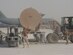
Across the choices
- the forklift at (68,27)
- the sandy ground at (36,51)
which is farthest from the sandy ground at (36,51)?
the forklift at (68,27)

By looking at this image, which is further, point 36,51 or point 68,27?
point 68,27

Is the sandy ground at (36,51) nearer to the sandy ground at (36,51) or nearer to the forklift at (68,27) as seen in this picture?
the sandy ground at (36,51)

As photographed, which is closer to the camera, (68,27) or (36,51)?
(36,51)

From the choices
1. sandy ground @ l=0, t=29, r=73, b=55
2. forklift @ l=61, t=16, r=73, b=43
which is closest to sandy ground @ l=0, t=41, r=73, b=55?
sandy ground @ l=0, t=29, r=73, b=55

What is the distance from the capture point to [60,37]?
30.5m

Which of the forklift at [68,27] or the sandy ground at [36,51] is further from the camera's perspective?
the forklift at [68,27]

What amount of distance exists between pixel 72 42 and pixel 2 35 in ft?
23.4

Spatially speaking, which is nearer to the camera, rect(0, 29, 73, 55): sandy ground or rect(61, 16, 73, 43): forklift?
rect(0, 29, 73, 55): sandy ground

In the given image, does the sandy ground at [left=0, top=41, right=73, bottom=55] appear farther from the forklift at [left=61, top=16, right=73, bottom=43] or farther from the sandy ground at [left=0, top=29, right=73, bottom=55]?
the forklift at [left=61, top=16, right=73, bottom=43]

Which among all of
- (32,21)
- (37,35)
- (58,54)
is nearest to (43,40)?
(37,35)

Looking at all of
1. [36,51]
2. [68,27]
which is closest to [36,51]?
[36,51]

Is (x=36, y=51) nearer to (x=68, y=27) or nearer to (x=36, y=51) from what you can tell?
(x=36, y=51)

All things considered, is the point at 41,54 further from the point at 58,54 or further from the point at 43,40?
the point at 43,40

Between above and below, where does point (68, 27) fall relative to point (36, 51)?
above
